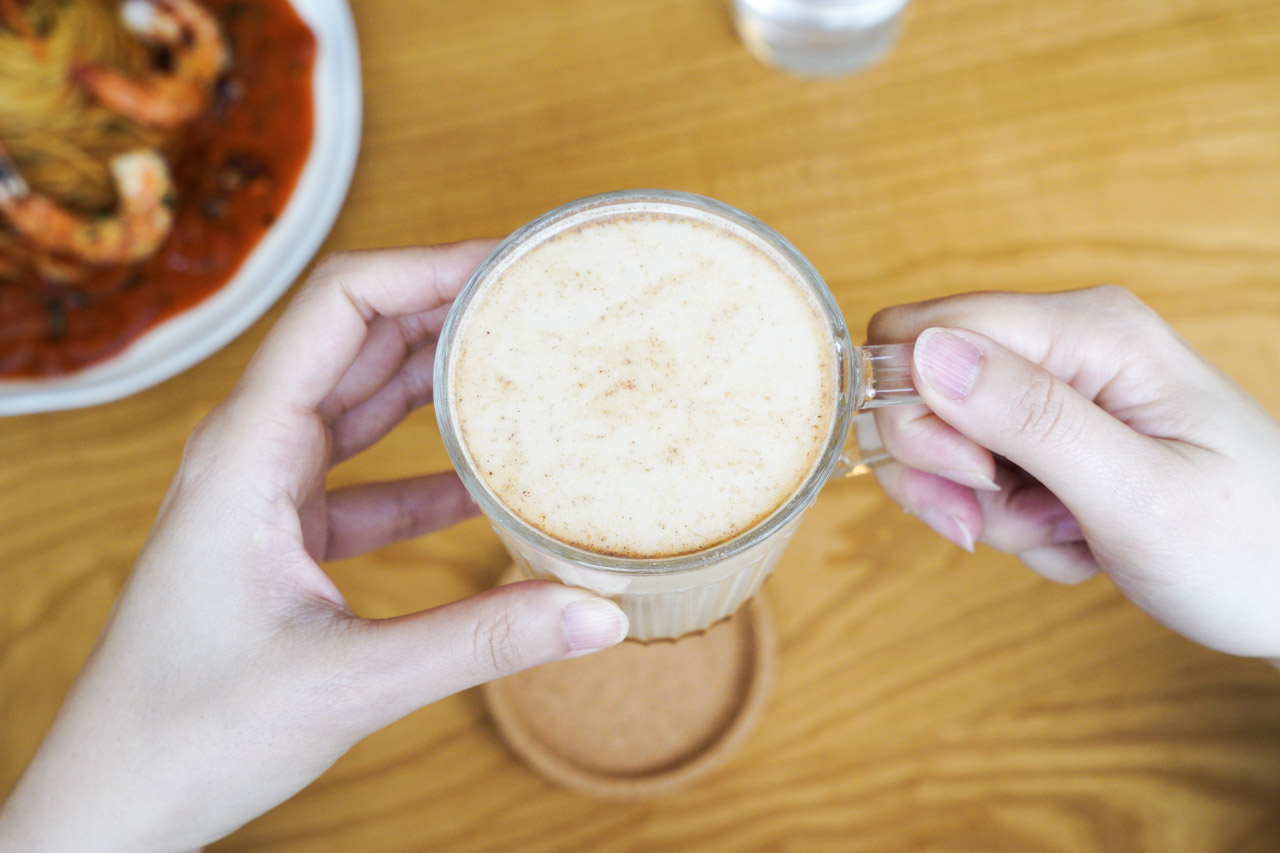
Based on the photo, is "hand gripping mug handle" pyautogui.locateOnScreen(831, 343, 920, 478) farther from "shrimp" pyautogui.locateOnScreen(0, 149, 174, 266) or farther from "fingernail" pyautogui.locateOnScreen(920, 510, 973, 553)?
"shrimp" pyautogui.locateOnScreen(0, 149, 174, 266)

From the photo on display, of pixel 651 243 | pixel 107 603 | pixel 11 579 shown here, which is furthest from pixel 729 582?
pixel 11 579

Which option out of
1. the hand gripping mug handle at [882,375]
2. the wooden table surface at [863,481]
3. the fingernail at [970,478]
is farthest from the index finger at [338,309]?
the fingernail at [970,478]

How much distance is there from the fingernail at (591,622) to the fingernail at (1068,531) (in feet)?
1.56

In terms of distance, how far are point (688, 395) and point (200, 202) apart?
768 mm

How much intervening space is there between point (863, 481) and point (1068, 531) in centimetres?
21

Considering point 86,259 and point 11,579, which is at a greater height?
point 86,259

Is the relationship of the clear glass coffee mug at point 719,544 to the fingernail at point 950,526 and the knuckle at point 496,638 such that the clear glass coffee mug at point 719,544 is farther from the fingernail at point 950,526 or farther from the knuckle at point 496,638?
the fingernail at point 950,526

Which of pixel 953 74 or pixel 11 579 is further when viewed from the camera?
pixel 953 74

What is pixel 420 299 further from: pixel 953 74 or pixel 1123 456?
pixel 953 74

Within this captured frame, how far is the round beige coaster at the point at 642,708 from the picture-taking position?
897mm

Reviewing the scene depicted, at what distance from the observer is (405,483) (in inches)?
37.2

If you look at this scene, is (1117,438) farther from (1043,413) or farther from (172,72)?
(172,72)

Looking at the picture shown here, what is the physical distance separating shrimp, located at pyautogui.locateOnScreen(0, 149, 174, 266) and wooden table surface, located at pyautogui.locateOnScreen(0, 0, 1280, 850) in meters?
0.19

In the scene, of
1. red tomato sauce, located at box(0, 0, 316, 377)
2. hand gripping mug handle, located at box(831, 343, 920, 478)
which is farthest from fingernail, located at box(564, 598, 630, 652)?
red tomato sauce, located at box(0, 0, 316, 377)
